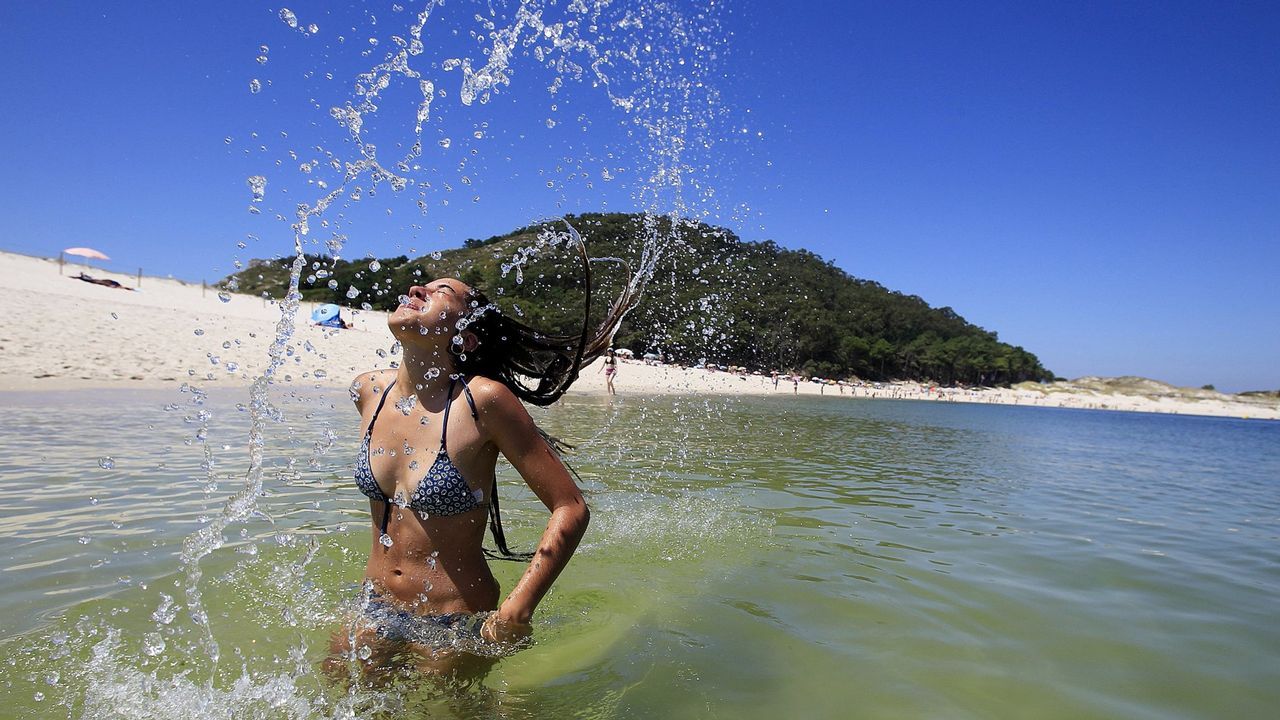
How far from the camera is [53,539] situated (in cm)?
479

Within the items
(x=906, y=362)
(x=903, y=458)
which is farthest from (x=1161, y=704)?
(x=906, y=362)

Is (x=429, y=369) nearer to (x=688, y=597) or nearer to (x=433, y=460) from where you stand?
(x=433, y=460)

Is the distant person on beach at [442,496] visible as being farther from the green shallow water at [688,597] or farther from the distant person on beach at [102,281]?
the distant person on beach at [102,281]

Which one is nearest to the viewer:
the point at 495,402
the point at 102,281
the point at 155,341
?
the point at 495,402

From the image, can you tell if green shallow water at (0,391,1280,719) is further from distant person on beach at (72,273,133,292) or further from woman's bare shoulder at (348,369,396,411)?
distant person on beach at (72,273,133,292)

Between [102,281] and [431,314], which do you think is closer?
[431,314]

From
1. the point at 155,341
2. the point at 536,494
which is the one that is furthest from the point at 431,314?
the point at 155,341

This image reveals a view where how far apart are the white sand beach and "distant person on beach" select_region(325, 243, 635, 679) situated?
0.55 metres

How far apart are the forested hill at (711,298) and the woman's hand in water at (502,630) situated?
4.32 feet

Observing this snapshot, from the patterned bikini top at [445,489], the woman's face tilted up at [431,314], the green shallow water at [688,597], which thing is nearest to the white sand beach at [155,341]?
the woman's face tilted up at [431,314]

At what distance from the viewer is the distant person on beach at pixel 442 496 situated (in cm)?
267

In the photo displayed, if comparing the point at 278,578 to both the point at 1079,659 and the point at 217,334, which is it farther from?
the point at 217,334

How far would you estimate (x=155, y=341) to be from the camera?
19938 mm

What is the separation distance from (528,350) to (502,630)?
1.30 meters
